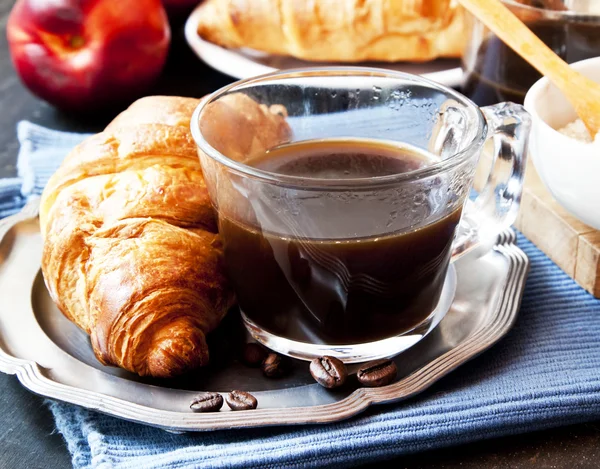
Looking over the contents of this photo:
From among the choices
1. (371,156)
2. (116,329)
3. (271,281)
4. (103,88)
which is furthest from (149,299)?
(103,88)

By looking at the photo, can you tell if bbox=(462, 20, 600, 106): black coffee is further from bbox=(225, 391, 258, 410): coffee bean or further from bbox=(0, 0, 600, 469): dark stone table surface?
bbox=(225, 391, 258, 410): coffee bean

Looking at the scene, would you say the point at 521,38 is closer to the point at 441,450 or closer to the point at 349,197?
the point at 349,197

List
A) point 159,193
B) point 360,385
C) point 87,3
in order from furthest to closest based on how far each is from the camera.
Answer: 1. point 87,3
2. point 159,193
3. point 360,385

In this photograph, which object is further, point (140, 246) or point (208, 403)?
point (140, 246)

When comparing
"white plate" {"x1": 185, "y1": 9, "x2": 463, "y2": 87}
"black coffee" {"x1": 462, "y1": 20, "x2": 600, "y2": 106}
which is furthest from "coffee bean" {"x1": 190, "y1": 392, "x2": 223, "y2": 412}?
"white plate" {"x1": 185, "y1": 9, "x2": 463, "y2": 87}

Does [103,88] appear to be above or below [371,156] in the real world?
below

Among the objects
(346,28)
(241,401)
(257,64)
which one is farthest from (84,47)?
(241,401)

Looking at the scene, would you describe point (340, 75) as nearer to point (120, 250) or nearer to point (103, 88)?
point (120, 250)
